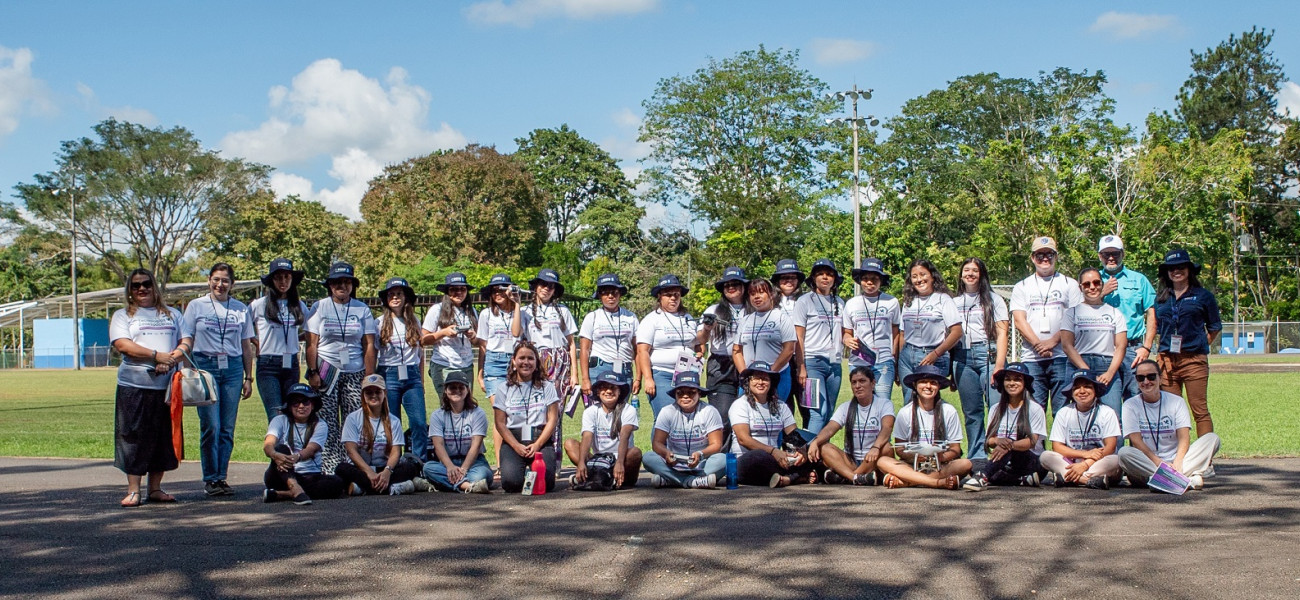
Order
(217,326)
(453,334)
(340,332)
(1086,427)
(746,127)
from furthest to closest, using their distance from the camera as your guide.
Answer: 1. (746,127)
2. (453,334)
3. (340,332)
4. (217,326)
5. (1086,427)

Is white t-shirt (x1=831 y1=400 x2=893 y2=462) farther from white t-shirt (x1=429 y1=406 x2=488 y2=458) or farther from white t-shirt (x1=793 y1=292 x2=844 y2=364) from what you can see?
white t-shirt (x1=429 y1=406 x2=488 y2=458)

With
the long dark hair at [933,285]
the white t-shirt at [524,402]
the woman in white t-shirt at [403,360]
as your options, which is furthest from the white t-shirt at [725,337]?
the woman in white t-shirt at [403,360]

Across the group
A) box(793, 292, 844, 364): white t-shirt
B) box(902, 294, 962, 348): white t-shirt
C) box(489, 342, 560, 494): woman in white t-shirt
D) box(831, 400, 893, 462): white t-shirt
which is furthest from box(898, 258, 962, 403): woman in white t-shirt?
box(489, 342, 560, 494): woman in white t-shirt

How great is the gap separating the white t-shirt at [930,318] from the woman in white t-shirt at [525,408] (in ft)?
10.3

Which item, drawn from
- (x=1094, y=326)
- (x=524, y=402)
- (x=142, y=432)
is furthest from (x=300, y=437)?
(x=1094, y=326)

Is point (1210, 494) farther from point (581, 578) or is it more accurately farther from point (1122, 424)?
point (581, 578)

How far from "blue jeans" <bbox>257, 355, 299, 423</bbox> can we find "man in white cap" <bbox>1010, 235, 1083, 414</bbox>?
6.04 m

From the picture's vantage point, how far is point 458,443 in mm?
9242

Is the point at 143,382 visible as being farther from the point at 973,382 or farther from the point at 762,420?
the point at 973,382

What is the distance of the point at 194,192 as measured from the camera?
57312mm

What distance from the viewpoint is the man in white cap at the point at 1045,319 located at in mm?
9289

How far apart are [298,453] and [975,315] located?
5.72m

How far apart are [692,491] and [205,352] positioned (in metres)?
3.99

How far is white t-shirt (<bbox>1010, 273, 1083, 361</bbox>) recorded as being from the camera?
9281mm
